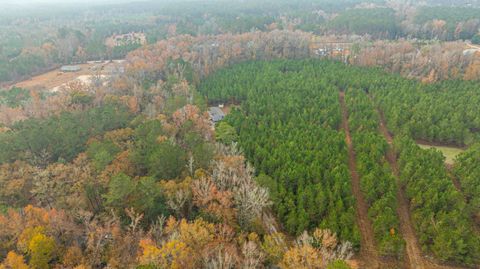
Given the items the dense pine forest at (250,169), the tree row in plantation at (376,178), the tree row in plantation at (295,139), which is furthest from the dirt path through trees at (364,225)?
the tree row in plantation at (295,139)

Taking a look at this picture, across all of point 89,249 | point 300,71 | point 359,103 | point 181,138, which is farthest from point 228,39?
point 89,249

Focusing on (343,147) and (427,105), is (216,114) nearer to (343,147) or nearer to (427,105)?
(343,147)

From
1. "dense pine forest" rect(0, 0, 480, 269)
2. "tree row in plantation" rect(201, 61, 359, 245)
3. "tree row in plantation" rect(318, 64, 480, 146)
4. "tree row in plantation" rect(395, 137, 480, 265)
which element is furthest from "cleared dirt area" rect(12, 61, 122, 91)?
"tree row in plantation" rect(395, 137, 480, 265)

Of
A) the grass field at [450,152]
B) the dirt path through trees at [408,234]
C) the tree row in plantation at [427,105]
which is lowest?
the dirt path through trees at [408,234]

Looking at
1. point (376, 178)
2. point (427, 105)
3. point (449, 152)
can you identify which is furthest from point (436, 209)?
point (427, 105)

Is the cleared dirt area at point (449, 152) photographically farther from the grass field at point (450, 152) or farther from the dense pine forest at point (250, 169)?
the dense pine forest at point (250, 169)

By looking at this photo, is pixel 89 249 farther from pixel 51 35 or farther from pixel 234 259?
pixel 51 35
